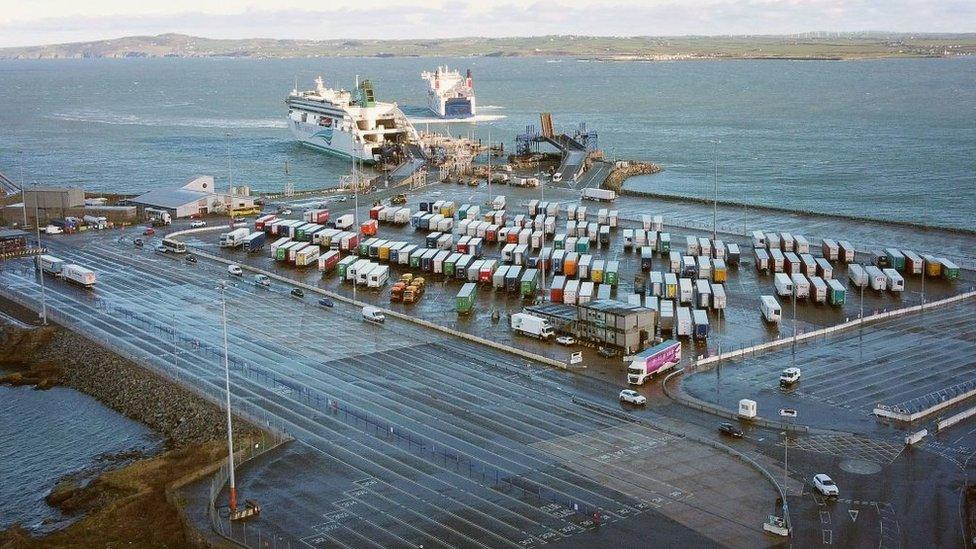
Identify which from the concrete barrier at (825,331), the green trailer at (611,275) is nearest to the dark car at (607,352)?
the concrete barrier at (825,331)

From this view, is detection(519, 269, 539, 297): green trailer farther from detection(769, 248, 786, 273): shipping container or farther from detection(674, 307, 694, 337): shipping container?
detection(769, 248, 786, 273): shipping container

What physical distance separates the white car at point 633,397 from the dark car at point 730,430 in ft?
9.91

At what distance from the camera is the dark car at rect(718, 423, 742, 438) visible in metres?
28.6

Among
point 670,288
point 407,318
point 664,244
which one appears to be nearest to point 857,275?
point 670,288

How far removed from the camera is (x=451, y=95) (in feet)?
472

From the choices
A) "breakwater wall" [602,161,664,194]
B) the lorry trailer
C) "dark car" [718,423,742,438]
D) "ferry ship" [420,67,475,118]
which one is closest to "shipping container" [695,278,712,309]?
the lorry trailer

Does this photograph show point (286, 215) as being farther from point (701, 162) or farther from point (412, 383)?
point (701, 162)

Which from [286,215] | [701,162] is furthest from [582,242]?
[701,162]

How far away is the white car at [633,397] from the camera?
31.4 metres

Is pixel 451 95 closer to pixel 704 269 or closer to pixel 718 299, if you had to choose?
pixel 704 269

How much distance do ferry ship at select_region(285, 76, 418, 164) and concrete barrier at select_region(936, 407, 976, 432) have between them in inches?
2675

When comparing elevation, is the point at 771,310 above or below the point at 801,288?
below

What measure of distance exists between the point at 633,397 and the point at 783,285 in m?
15.8

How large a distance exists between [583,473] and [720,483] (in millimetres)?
3482
